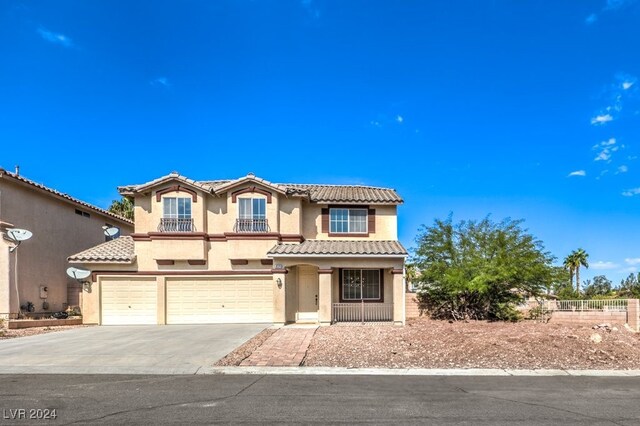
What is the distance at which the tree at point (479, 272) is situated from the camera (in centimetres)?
1814

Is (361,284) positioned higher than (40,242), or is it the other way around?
(40,242)

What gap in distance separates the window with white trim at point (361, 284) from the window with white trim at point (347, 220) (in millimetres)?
2237

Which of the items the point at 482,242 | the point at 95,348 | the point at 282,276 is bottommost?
the point at 95,348

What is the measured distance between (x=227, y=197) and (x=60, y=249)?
32.8 feet

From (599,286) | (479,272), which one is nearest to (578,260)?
(599,286)

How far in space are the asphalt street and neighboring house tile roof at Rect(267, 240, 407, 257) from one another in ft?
32.3

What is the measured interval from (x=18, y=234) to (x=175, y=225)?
6.64 metres

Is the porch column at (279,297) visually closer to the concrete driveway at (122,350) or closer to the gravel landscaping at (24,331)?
the concrete driveway at (122,350)

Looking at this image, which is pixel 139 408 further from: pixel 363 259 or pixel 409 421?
pixel 363 259

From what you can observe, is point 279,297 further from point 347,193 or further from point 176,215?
point 347,193

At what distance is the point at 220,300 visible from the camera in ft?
66.1

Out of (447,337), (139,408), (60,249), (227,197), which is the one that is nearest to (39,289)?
(60,249)

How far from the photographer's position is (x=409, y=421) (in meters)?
6.16

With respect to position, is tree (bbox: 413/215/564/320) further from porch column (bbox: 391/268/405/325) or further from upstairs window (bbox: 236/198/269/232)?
upstairs window (bbox: 236/198/269/232)
